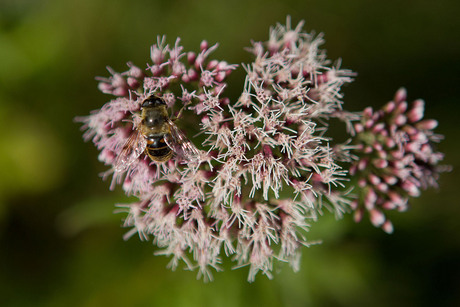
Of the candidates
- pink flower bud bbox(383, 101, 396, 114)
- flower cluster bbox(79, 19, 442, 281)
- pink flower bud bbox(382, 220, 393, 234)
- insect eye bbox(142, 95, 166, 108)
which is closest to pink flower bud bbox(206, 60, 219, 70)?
flower cluster bbox(79, 19, 442, 281)

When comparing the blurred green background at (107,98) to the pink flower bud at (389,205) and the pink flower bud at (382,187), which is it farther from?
the pink flower bud at (382,187)

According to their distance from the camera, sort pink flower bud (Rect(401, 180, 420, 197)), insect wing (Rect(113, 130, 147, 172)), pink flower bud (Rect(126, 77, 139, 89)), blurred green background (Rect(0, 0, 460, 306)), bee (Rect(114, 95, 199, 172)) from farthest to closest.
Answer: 1. blurred green background (Rect(0, 0, 460, 306))
2. pink flower bud (Rect(401, 180, 420, 197))
3. pink flower bud (Rect(126, 77, 139, 89))
4. insect wing (Rect(113, 130, 147, 172))
5. bee (Rect(114, 95, 199, 172))

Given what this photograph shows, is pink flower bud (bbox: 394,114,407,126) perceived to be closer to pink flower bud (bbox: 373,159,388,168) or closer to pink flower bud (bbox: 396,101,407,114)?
pink flower bud (bbox: 396,101,407,114)

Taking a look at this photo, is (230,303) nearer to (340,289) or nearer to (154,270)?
(154,270)

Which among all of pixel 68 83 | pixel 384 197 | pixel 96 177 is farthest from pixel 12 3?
pixel 384 197

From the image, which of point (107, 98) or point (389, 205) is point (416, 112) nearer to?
point (389, 205)

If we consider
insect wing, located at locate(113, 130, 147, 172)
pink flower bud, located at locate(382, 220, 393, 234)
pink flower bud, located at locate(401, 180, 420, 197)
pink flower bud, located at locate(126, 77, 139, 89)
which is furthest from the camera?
pink flower bud, located at locate(382, 220, 393, 234)

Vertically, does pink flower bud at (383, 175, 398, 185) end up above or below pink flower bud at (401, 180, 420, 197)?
above

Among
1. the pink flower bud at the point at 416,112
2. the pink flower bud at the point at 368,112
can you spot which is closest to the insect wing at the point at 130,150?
the pink flower bud at the point at 368,112
